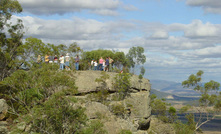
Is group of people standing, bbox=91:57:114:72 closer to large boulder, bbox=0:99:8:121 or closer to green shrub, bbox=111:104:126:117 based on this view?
green shrub, bbox=111:104:126:117

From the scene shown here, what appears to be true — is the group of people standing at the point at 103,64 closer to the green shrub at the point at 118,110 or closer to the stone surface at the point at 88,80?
the stone surface at the point at 88,80

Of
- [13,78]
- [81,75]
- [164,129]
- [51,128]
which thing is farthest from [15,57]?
[164,129]

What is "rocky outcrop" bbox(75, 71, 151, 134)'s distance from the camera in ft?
114

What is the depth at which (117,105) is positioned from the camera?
38.0 meters

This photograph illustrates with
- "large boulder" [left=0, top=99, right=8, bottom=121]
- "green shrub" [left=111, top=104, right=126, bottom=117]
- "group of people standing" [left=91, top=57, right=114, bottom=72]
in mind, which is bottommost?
"green shrub" [left=111, top=104, right=126, bottom=117]

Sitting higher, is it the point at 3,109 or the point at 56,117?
the point at 56,117

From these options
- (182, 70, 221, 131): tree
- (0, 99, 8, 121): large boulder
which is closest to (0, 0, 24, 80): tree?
(0, 99, 8, 121): large boulder

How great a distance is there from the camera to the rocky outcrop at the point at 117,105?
114ft

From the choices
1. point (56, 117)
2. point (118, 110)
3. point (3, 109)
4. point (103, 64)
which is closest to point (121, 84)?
point (103, 64)

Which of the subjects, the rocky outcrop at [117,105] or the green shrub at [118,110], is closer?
the rocky outcrop at [117,105]

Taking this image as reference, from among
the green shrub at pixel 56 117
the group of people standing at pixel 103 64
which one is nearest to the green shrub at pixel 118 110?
the group of people standing at pixel 103 64

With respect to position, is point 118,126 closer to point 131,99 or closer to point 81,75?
point 131,99

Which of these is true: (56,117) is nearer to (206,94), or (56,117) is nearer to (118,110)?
(118,110)

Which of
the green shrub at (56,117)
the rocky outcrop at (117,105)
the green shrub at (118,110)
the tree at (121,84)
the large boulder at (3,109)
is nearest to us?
the green shrub at (56,117)
